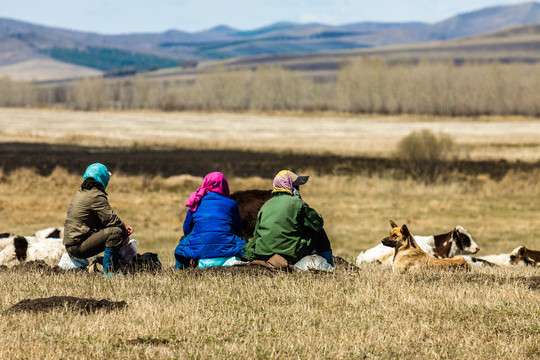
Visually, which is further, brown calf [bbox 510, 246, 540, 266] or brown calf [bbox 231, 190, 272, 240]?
brown calf [bbox 510, 246, 540, 266]

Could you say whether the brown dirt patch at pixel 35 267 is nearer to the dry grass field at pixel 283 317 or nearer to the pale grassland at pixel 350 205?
the dry grass field at pixel 283 317

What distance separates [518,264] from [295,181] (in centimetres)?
619

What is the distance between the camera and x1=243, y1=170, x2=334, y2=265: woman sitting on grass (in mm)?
10250

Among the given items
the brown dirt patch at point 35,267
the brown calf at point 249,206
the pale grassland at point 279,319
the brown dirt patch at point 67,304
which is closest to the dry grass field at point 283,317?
the pale grassland at point 279,319

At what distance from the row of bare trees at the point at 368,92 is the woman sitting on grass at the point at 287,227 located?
446ft

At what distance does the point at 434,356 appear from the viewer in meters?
6.61

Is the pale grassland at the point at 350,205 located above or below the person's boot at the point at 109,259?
below

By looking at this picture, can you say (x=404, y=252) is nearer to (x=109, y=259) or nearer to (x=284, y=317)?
(x=284, y=317)

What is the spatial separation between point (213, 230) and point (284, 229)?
1.08 metres

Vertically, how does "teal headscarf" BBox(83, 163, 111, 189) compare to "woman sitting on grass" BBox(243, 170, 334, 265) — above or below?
above

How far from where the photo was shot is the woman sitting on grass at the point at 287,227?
10250 millimetres

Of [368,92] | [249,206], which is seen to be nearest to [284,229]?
[249,206]

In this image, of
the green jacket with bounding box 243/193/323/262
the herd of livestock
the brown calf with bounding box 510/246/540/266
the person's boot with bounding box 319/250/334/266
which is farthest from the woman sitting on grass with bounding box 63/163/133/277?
the brown calf with bounding box 510/246/540/266

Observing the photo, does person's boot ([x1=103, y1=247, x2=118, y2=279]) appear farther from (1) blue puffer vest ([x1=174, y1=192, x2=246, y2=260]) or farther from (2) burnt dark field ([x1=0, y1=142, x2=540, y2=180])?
(2) burnt dark field ([x1=0, y1=142, x2=540, y2=180])
